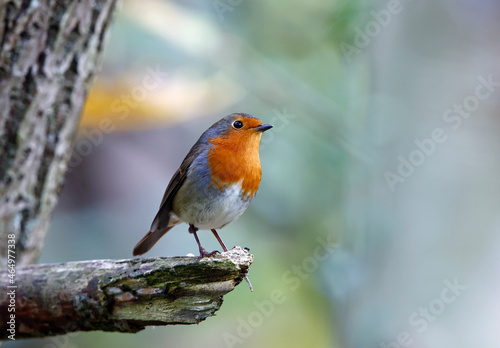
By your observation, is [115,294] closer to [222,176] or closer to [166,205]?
[222,176]

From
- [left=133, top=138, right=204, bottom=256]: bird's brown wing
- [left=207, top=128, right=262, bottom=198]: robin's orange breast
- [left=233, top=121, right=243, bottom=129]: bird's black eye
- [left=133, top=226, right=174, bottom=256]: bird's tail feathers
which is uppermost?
[left=233, top=121, right=243, bottom=129]: bird's black eye

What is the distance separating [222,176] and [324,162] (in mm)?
3485

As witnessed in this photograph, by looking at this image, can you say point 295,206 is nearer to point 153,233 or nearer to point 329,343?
point 329,343

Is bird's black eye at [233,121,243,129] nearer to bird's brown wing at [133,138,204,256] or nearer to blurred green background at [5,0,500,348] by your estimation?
bird's brown wing at [133,138,204,256]

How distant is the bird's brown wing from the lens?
3.46 meters

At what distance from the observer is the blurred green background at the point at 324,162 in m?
4.86

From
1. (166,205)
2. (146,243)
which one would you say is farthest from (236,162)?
(146,243)

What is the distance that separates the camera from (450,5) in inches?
214

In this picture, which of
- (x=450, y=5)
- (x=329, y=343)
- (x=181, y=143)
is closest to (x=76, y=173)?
(x=181, y=143)

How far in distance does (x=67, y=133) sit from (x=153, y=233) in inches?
33.4

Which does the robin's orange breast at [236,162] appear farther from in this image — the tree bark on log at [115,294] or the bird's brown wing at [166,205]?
the tree bark on log at [115,294]

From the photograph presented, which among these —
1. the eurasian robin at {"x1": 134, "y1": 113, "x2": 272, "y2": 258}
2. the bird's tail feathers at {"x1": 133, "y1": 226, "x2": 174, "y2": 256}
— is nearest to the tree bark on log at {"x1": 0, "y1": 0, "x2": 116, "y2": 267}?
the bird's tail feathers at {"x1": 133, "y1": 226, "x2": 174, "y2": 256}

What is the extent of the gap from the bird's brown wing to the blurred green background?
6.74ft

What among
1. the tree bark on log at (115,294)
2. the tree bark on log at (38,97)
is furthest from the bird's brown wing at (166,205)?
the tree bark on log at (115,294)
